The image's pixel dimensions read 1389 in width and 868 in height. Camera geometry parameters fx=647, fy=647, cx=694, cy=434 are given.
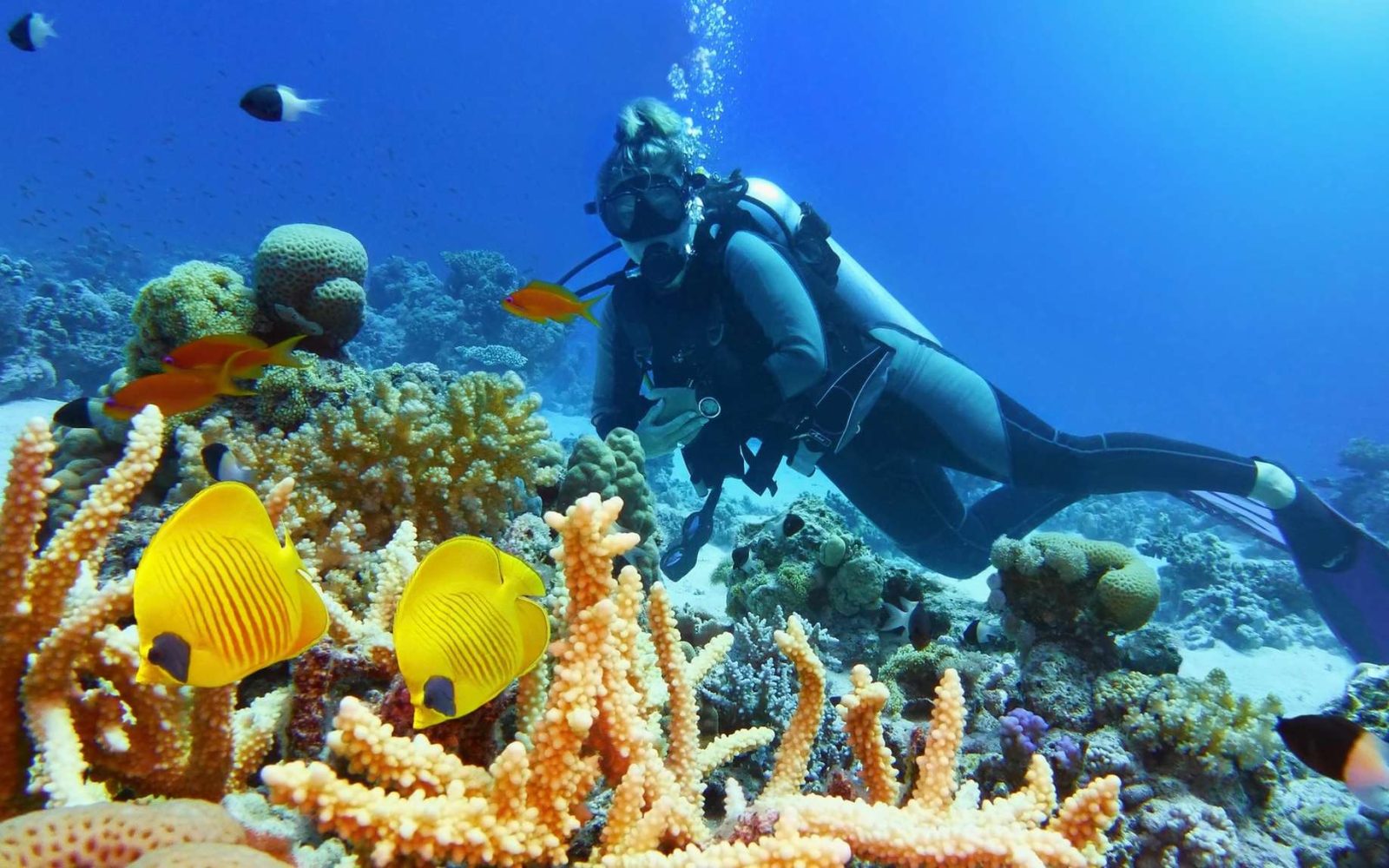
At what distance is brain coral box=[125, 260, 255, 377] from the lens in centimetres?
401

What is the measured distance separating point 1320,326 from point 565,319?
463 ft

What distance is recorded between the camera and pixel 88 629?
1616mm

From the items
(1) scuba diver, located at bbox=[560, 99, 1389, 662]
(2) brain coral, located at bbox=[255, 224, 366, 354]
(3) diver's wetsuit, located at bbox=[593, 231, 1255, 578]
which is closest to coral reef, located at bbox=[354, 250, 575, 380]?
(1) scuba diver, located at bbox=[560, 99, 1389, 662]

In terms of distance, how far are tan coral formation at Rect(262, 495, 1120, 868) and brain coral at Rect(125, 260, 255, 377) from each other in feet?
11.6

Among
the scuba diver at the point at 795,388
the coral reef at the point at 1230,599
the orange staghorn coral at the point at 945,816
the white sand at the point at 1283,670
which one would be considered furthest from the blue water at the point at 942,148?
the orange staghorn coral at the point at 945,816

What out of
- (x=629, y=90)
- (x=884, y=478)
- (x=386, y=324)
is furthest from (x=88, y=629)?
(x=629, y=90)

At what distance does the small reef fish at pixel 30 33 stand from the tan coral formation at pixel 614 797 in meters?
8.00

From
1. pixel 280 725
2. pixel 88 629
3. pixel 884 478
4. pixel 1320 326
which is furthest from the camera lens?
pixel 1320 326

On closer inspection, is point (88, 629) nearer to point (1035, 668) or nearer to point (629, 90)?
point (1035, 668)

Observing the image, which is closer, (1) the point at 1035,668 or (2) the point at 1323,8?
(1) the point at 1035,668

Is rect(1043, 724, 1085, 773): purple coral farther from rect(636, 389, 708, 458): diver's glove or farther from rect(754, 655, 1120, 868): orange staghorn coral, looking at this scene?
rect(636, 389, 708, 458): diver's glove

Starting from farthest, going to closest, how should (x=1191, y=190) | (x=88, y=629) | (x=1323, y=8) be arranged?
(x=1191, y=190) → (x=1323, y=8) → (x=88, y=629)

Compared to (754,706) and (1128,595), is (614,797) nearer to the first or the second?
(754,706)

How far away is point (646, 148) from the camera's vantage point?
6.30m
